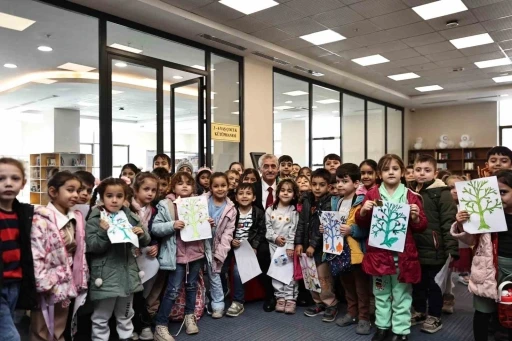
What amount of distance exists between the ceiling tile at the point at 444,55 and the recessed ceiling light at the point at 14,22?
6.73 meters

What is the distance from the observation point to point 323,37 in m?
6.24

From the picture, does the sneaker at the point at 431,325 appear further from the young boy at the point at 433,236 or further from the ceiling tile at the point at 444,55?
the ceiling tile at the point at 444,55

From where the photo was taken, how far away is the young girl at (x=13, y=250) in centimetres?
198

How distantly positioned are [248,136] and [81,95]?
542 cm

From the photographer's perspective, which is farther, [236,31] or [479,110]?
[479,110]

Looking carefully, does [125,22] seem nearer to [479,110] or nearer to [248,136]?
[248,136]

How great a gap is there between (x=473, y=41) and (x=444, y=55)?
0.78 meters

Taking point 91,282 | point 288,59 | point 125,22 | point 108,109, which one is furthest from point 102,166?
point 288,59

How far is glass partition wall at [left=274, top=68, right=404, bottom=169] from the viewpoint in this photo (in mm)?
8734

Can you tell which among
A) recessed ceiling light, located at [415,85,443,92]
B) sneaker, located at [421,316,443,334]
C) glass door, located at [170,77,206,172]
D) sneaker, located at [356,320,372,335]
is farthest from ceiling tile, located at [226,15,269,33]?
recessed ceiling light, located at [415,85,443,92]

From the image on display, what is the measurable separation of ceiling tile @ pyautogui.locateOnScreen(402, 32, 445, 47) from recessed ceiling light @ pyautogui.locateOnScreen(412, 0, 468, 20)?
0.82m

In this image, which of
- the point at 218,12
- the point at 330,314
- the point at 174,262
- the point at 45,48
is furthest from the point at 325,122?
the point at 174,262

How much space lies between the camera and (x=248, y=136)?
6891mm

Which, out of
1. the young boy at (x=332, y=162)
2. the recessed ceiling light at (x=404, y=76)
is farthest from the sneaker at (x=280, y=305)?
the recessed ceiling light at (x=404, y=76)
